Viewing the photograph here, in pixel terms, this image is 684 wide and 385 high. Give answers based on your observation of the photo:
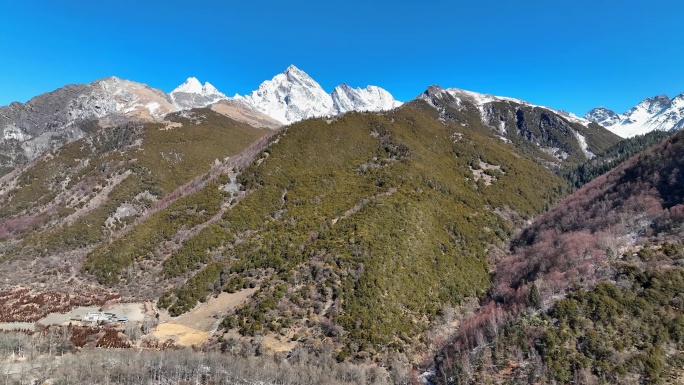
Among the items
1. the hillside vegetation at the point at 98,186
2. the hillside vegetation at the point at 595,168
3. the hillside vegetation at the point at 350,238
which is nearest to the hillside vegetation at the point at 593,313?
the hillside vegetation at the point at 350,238

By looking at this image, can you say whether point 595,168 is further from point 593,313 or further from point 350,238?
point 593,313

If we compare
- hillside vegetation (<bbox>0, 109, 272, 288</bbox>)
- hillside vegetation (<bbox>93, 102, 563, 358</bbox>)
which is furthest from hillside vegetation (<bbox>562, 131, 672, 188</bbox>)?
hillside vegetation (<bbox>0, 109, 272, 288</bbox>)

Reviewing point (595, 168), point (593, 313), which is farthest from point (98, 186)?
point (595, 168)

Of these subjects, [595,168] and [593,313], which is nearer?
[593,313]

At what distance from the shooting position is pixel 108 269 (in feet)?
174

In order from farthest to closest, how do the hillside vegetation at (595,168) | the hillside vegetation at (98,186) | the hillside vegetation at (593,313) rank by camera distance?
1. the hillside vegetation at (595,168)
2. the hillside vegetation at (98,186)
3. the hillside vegetation at (593,313)

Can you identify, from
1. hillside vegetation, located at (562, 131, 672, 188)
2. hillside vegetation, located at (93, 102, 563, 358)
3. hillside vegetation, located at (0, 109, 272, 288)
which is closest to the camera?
hillside vegetation, located at (93, 102, 563, 358)

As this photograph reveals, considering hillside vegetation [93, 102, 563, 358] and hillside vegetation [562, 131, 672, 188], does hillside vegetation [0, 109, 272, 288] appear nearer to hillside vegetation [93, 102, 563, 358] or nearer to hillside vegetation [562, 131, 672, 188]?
hillside vegetation [93, 102, 563, 358]

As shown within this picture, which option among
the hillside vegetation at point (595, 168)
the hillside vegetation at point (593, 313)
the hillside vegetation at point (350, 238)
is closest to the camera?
the hillside vegetation at point (593, 313)

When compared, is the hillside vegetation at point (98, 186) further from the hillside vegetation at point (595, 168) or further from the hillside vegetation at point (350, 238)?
the hillside vegetation at point (595, 168)

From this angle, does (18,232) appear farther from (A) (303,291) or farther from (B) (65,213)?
(A) (303,291)

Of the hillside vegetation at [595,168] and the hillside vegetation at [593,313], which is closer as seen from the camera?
the hillside vegetation at [593,313]

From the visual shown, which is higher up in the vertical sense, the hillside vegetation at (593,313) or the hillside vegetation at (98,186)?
the hillside vegetation at (98,186)

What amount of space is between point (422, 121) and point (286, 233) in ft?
226
